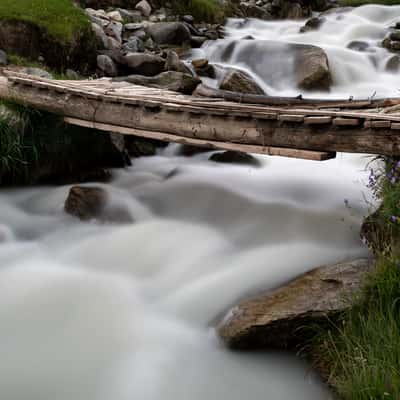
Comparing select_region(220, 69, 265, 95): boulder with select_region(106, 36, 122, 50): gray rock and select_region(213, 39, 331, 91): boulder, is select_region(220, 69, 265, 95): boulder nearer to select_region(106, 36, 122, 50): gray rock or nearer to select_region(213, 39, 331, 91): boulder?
select_region(213, 39, 331, 91): boulder

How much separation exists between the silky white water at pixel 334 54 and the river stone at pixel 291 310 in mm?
5935

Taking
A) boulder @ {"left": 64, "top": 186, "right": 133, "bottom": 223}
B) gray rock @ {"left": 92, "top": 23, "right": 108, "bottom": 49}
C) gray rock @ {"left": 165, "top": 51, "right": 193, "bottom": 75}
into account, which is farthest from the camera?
gray rock @ {"left": 92, "top": 23, "right": 108, "bottom": 49}

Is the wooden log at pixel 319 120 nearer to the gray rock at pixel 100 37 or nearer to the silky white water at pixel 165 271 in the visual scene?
the silky white water at pixel 165 271

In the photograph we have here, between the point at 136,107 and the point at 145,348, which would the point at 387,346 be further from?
the point at 136,107

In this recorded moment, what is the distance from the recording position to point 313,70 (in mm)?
8984

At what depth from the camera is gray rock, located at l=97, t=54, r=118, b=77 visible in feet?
27.1

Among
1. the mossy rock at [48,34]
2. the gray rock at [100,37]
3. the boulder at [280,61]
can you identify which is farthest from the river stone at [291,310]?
the gray rock at [100,37]

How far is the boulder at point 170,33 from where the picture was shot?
11.0m

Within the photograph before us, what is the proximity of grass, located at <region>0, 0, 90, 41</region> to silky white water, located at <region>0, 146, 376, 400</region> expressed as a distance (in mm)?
3374

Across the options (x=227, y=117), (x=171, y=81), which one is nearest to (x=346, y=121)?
(x=227, y=117)

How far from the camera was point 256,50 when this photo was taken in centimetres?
1037

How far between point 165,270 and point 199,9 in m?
11.3

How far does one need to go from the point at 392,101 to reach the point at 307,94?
4689mm

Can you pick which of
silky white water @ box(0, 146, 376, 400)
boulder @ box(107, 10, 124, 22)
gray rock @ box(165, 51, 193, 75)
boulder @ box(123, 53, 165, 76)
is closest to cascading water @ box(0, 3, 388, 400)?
silky white water @ box(0, 146, 376, 400)
